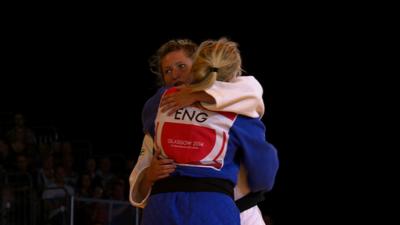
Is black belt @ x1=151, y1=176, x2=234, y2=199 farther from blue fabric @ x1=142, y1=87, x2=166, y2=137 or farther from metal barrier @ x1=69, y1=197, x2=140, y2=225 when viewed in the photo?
metal barrier @ x1=69, y1=197, x2=140, y2=225

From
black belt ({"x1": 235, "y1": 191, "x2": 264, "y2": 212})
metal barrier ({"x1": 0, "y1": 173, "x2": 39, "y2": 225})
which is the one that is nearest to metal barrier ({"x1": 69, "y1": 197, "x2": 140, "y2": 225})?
metal barrier ({"x1": 0, "y1": 173, "x2": 39, "y2": 225})

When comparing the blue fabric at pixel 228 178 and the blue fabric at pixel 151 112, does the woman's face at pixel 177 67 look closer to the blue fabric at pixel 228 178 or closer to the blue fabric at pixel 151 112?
the blue fabric at pixel 151 112

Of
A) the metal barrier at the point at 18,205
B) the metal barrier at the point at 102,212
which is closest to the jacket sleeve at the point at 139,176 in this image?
the metal barrier at the point at 102,212

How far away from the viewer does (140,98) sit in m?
11.1

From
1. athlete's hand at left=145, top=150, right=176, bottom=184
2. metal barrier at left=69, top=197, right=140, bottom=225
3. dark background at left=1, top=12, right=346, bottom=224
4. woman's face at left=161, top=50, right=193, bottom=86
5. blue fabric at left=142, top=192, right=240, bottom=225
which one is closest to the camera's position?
blue fabric at left=142, top=192, right=240, bottom=225

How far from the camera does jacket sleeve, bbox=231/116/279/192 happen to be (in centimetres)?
277

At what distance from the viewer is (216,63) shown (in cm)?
275

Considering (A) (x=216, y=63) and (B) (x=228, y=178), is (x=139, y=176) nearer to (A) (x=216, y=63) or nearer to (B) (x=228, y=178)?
(B) (x=228, y=178)

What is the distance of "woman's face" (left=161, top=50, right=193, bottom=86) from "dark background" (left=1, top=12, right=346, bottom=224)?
6965 millimetres

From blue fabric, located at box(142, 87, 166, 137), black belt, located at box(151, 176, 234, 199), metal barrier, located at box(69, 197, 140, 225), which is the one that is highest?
blue fabric, located at box(142, 87, 166, 137)

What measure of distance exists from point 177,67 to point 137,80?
802cm

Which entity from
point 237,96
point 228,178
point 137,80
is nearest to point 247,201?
point 228,178

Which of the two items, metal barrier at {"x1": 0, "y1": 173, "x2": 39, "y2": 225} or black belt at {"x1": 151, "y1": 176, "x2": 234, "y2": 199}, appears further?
metal barrier at {"x1": 0, "y1": 173, "x2": 39, "y2": 225}

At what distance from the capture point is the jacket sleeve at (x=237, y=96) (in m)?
2.73
